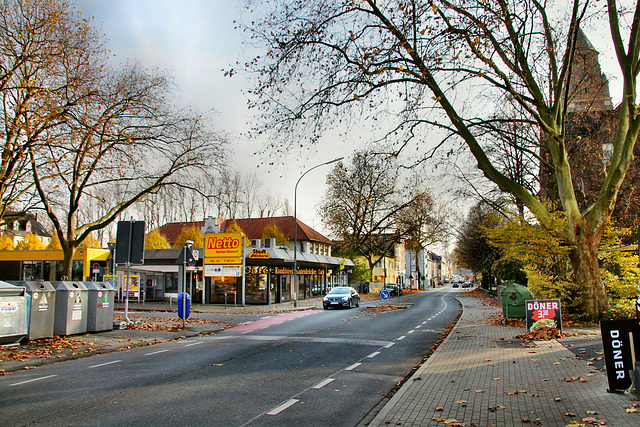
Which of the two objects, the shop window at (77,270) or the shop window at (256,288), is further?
the shop window at (77,270)

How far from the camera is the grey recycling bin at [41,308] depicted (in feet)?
40.2

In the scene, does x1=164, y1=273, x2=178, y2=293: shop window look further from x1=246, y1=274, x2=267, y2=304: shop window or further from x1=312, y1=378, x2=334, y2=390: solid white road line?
x1=312, y1=378, x2=334, y2=390: solid white road line

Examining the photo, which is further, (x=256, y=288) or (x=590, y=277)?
(x=256, y=288)

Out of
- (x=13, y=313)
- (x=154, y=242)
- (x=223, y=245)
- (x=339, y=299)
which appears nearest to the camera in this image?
(x=13, y=313)

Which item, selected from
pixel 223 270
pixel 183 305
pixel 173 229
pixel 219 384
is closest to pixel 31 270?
pixel 223 270

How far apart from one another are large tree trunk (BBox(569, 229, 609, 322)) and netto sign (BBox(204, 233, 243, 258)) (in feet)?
68.3

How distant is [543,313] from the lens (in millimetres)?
12820

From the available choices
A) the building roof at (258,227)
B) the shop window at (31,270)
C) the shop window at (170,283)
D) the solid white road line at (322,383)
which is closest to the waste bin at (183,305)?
the solid white road line at (322,383)

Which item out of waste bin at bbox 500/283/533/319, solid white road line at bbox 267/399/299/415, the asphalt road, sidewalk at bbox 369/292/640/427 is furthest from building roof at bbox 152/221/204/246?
solid white road line at bbox 267/399/299/415

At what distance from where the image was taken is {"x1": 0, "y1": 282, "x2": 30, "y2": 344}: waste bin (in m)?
11.1

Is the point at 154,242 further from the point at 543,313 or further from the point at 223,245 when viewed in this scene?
the point at 543,313

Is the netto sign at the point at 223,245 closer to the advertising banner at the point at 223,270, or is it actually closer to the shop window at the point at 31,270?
the advertising banner at the point at 223,270

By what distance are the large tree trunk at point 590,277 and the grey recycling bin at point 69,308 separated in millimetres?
15618

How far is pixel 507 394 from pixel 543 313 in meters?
7.15
